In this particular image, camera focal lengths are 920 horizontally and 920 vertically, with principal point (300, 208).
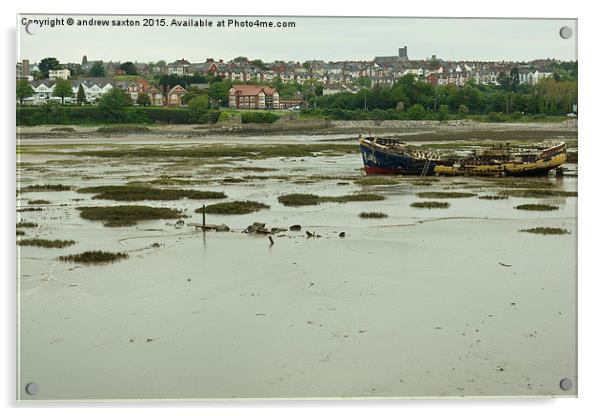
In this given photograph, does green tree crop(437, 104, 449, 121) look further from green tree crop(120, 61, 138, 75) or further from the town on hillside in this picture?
green tree crop(120, 61, 138, 75)

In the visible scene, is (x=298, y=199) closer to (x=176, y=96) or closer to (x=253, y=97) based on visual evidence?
(x=253, y=97)

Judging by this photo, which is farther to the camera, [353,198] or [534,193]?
[534,193]

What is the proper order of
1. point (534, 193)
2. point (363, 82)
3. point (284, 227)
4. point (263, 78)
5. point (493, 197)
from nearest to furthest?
point (263, 78) → point (363, 82) → point (284, 227) → point (493, 197) → point (534, 193)

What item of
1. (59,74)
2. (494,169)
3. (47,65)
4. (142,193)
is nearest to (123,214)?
(142,193)

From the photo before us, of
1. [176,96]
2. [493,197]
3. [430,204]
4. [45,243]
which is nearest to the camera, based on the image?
[45,243]

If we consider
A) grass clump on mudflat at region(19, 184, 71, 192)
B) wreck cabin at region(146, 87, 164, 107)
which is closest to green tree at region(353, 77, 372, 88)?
wreck cabin at region(146, 87, 164, 107)
